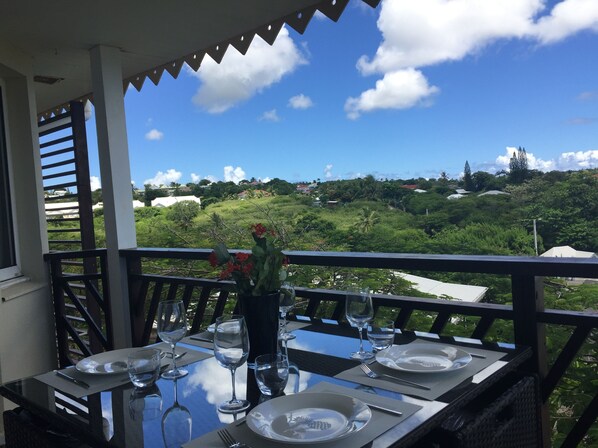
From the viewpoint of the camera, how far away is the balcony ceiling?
110 inches

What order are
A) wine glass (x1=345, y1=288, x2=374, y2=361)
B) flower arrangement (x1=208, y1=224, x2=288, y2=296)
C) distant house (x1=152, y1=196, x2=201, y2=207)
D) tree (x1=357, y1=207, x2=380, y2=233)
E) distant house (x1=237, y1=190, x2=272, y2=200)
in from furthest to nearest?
distant house (x1=237, y1=190, x2=272, y2=200), distant house (x1=152, y1=196, x2=201, y2=207), tree (x1=357, y1=207, x2=380, y2=233), wine glass (x1=345, y1=288, x2=374, y2=361), flower arrangement (x1=208, y1=224, x2=288, y2=296)

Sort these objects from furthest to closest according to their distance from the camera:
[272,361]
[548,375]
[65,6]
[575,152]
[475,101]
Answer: [475,101], [575,152], [65,6], [548,375], [272,361]

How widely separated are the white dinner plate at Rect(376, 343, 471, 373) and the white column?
246 centimetres

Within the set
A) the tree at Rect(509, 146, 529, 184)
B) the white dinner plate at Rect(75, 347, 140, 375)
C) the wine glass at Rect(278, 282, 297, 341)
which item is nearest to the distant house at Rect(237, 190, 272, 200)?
the tree at Rect(509, 146, 529, 184)

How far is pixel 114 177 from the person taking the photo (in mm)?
3326

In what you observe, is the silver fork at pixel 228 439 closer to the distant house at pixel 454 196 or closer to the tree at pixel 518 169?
the distant house at pixel 454 196

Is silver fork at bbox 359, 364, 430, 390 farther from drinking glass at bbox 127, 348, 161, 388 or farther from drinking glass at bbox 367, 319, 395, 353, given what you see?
drinking glass at bbox 127, 348, 161, 388

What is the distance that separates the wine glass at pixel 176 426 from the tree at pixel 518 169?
7651mm

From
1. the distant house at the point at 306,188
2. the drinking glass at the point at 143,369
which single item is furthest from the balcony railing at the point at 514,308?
the distant house at the point at 306,188

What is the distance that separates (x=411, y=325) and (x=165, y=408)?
6.53ft

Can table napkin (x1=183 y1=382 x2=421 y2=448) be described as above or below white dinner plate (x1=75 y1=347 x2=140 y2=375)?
below

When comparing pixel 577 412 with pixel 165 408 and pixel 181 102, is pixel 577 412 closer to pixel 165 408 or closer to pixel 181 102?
pixel 165 408

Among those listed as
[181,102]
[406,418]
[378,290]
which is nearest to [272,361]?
[406,418]

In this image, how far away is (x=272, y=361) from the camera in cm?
112
